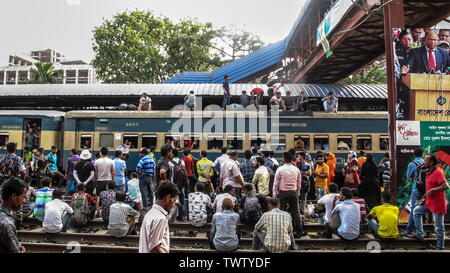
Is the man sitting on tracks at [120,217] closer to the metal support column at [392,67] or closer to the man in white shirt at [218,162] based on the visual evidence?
the man in white shirt at [218,162]

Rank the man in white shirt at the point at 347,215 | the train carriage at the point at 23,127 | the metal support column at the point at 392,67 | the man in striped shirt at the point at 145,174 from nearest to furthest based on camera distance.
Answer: the man in white shirt at the point at 347,215 < the man in striped shirt at the point at 145,174 < the metal support column at the point at 392,67 < the train carriage at the point at 23,127

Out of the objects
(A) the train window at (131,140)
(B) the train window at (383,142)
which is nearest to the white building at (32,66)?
(A) the train window at (131,140)

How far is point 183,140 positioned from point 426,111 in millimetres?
→ 8114

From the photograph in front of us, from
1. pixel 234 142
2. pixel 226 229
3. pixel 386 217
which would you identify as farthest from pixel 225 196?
pixel 234 142

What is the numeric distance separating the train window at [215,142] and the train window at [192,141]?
0.47 metres

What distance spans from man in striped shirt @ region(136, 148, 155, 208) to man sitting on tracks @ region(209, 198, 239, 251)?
3393 mm

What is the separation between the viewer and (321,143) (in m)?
12.2

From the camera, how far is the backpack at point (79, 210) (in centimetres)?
737

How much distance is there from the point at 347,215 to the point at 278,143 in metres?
5.86

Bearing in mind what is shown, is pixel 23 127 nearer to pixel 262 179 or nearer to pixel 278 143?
pixel 278 143
